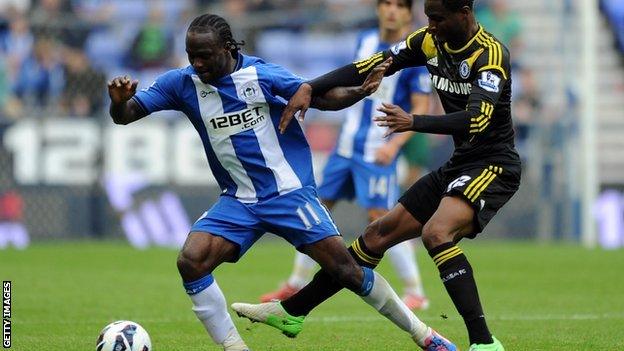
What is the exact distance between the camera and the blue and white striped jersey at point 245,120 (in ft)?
26.2

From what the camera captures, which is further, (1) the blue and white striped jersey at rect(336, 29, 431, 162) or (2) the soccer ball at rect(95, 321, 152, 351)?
(1) the blue and white striped jersey at rect(336, 29, 431, 162)

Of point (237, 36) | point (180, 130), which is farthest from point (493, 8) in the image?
point (180, 130)

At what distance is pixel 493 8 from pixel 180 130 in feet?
21.4

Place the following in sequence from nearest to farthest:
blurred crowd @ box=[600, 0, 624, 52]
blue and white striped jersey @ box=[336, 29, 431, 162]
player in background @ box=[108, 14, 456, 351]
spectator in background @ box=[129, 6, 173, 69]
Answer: player in background @ box=[108, 14, 456, 351], blue and white striped jersey @ box=[336, 29, 431, 162], spectator in background @ box=[129, 6, 173, 69], blurred crowd @ box=[600, 0, 624, 52]

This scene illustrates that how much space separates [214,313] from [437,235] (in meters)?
1.40

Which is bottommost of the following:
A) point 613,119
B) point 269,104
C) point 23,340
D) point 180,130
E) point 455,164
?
point 613,119

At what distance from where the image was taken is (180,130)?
1922cm

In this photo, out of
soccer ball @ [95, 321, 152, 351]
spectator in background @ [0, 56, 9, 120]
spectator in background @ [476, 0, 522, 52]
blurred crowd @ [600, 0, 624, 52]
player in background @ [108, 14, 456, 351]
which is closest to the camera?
soccer ball @ [95, 321, 152, 351]

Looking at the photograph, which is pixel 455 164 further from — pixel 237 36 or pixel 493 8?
pixel 493 8

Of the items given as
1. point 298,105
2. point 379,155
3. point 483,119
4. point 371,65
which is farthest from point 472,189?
point 379,155

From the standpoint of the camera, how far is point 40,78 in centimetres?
1956

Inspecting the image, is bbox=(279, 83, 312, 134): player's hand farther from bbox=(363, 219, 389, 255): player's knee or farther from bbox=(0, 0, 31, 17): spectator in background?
bbox=(0, 0, 31, 17): spectator in background

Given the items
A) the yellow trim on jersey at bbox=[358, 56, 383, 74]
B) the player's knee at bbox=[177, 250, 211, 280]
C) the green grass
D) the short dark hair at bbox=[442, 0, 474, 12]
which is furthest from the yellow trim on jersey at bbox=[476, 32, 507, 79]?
the player's knee at bbox=[177, 250, 211, 280]

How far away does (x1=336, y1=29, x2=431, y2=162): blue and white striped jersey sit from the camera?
11641mm
